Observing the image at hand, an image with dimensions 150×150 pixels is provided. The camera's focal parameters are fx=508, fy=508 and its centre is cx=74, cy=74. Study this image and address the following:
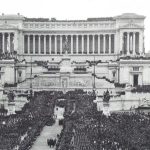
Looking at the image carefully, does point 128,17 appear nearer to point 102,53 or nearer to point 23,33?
point 102,53

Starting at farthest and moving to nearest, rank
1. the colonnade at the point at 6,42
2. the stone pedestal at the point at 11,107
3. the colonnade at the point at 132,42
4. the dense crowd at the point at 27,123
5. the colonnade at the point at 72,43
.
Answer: the colonnade at the point at 72,43, the colonnade at the point at 6,42, the colonnade at the point at 132,42, the stone pedestal at the point at 11,107, the dense crowd at the point at 27,123

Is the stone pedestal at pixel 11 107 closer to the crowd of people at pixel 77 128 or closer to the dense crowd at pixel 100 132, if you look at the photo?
the crowd of people at pixel 77 128

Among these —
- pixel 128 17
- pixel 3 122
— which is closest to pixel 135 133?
pixel 3 122

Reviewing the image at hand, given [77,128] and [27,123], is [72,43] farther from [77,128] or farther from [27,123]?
[77,128]

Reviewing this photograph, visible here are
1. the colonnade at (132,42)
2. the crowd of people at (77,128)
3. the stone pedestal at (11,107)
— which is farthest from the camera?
the colonnade at (132,42)

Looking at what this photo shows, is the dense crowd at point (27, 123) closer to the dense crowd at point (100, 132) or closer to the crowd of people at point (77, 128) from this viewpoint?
the crowd of people at point (77, 128)

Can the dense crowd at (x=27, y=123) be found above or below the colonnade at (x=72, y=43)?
below

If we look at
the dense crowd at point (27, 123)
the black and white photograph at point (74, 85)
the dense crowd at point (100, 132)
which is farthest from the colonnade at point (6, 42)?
the dense crowd at point (100, 132)

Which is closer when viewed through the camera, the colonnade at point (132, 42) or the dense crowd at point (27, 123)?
the dense crowd at point (27, 123)

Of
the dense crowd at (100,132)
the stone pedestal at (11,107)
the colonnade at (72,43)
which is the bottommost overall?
the dense crowd at (100,132)

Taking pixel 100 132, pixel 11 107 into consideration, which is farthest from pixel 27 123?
pixel 11 107
